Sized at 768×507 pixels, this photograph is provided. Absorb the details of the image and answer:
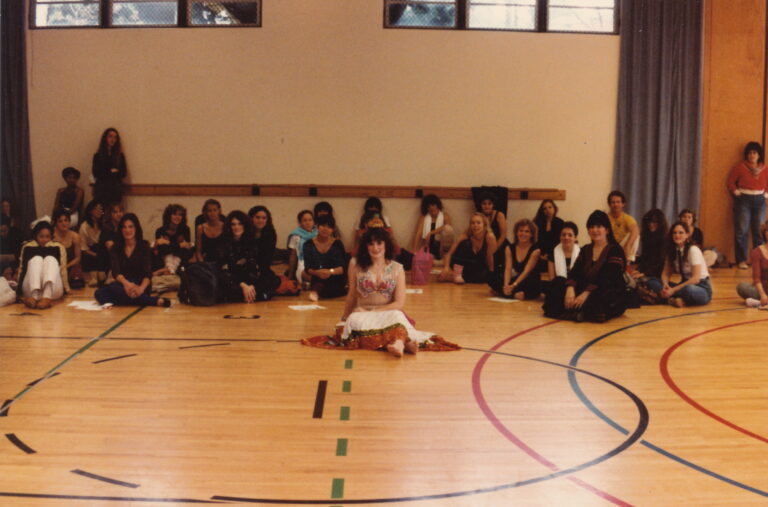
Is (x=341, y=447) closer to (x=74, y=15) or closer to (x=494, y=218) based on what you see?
(x=494, y=218)

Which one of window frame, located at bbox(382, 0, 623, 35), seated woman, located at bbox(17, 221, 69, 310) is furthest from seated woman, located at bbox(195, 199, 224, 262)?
window frame, located at bbox(382, 0, 623, 35)

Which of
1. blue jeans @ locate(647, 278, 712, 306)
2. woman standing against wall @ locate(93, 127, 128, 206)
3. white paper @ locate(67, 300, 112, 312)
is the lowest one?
white paper @ locate(67, 300, 112, 312)

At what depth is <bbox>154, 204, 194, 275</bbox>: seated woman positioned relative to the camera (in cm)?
927

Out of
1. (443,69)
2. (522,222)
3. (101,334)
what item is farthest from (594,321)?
(443,69)

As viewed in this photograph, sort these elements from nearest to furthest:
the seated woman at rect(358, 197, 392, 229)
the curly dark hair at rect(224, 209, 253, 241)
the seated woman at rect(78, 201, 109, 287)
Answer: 1. the curly dark hair at rect(224, 209, 253, 241)
2. the seated woman at rect(78, 201, 109, 287)
3. the seated woman at rect(358, 197, 392, 229)

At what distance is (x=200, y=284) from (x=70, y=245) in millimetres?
1999

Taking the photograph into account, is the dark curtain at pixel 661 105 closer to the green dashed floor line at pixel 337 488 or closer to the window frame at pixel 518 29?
the window frame at pixel 518 29

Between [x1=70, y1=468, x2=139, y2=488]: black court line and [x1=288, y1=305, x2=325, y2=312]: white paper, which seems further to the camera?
[x1=288, y1=305, x2=325, y2=312]: white paper

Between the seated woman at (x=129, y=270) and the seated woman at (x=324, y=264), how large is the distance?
4.83ft

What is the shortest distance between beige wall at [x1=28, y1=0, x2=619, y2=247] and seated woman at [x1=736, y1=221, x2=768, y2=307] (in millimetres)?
3390

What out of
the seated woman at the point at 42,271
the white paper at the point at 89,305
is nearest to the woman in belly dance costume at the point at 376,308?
the white paper at the point at 89,305

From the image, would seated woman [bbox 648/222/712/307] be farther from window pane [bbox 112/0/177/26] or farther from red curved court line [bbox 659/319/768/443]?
window pane [bbox 112/0/177/26]

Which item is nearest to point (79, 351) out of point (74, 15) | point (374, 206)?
point (374, 206)

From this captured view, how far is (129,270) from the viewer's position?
769cm
